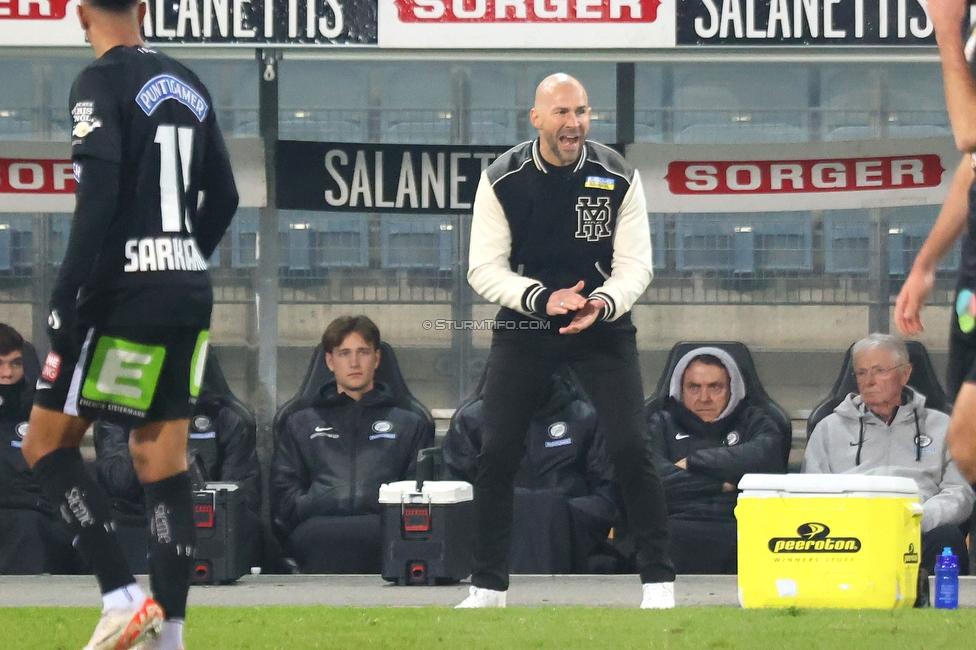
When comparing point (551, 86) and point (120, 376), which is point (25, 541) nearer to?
point (551, 86)

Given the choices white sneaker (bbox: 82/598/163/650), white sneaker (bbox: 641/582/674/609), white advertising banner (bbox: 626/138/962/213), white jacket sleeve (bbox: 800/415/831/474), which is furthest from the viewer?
white advertising banner (bbox: 626/138/962/213)

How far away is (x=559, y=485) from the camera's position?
22.2ft

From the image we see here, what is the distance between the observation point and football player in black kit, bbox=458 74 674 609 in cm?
515

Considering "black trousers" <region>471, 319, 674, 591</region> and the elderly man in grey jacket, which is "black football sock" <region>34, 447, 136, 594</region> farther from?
the elderly man in grey jacket

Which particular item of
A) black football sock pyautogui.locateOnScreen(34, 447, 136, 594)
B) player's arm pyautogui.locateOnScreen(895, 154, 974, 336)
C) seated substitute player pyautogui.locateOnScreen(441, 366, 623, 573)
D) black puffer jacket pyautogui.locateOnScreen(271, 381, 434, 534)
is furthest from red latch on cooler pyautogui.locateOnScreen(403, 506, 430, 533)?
player's arm pyautogui.locateOnScreen(895, 154, 974, 336)

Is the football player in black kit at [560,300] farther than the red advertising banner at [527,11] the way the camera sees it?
No

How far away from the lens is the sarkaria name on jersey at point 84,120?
358cm

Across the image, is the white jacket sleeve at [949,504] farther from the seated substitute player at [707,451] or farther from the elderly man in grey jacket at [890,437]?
the seated substitute player at [707,451]

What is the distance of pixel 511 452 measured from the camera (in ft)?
17.1

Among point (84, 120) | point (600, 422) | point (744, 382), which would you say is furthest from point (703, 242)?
point (84, 120)

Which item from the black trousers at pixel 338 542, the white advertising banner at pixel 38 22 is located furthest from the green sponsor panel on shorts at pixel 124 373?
the white advertising banner at pixel 38 22

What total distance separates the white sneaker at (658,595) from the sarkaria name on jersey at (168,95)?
221 centimetres

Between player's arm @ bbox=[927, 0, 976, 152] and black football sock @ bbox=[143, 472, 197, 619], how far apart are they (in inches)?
73.3

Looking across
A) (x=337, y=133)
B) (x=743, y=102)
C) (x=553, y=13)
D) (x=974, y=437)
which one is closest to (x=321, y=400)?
(x=337, y=133)
